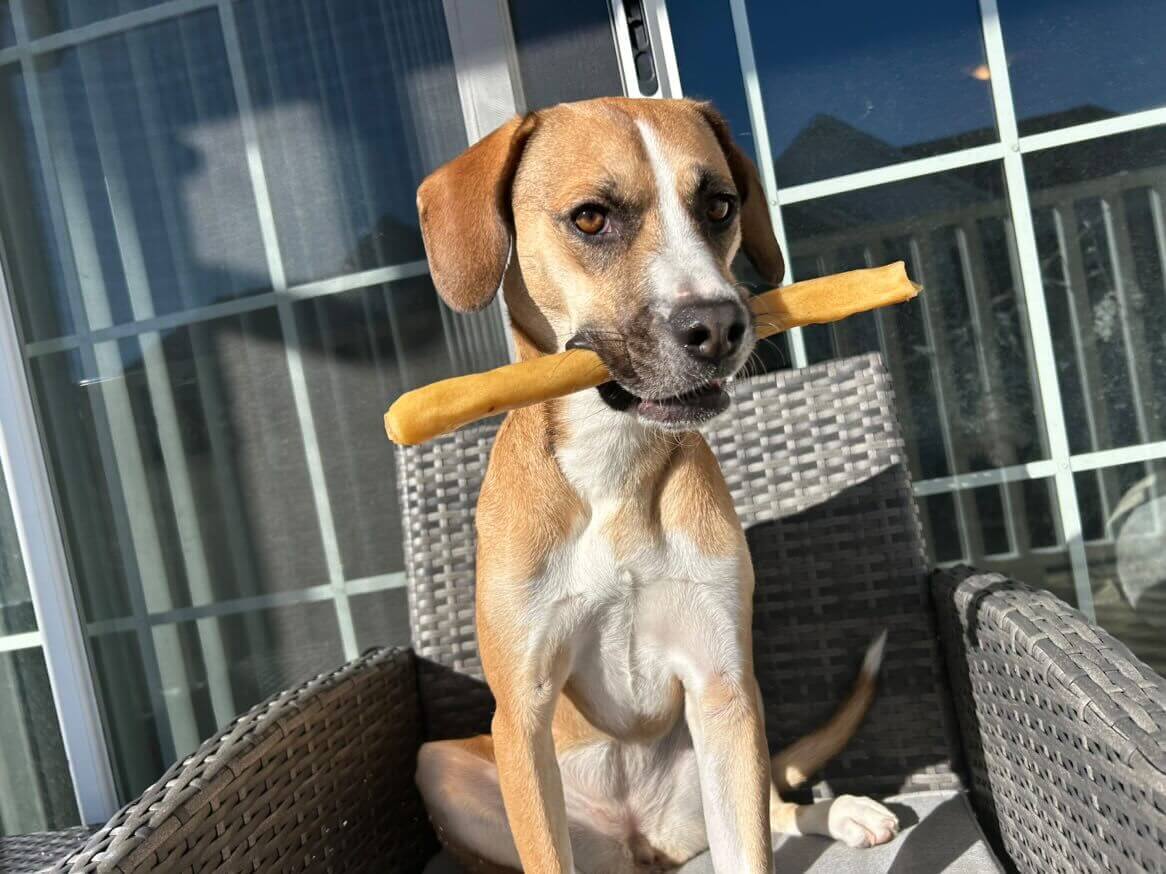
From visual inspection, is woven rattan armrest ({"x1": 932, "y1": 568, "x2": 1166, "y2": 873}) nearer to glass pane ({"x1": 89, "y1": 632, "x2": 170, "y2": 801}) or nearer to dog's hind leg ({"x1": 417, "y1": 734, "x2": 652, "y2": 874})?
dog's hind leg ({"x1": 417, "y1": 734, "x2": 652, "y2": 874})

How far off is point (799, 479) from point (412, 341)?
1.20 m

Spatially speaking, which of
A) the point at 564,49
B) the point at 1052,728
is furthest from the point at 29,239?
the point at 1052,728

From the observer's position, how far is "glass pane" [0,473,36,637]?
2779mm

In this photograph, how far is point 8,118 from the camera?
8.96 feet

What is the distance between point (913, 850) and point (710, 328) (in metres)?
1.02

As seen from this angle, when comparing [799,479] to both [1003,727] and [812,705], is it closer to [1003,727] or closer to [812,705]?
[812,705]

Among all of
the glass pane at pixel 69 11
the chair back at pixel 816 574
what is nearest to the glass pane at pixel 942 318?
the chair back at pixel 816 574

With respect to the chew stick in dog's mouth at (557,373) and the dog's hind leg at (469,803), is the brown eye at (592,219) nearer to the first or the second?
the chew stick in dog's mouth at (557,373)

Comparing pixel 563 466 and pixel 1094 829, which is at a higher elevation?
pixel 563 466

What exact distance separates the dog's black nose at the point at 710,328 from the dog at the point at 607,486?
50 mm

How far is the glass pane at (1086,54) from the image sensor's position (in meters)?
2.39

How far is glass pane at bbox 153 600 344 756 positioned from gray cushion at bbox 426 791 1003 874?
3.59ft

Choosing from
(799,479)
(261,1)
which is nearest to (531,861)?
(799,479)

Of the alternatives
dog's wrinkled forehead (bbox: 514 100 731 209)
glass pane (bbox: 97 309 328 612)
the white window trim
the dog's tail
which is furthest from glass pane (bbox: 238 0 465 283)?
the dog's tail
